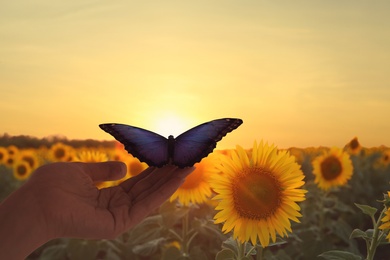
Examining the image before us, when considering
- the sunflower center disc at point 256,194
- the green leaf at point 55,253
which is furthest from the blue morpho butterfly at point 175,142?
the green leaf at point 55,253

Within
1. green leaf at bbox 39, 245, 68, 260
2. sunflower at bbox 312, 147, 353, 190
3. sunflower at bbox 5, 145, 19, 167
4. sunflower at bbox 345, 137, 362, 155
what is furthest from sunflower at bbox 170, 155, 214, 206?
sunflower at bbox 5, 145, 19, 167

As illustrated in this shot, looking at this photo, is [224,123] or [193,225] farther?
[193,225]

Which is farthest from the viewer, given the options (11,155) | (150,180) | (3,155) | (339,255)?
(3,155)

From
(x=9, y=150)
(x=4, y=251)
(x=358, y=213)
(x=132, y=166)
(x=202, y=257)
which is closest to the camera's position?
(x=4, y=251)

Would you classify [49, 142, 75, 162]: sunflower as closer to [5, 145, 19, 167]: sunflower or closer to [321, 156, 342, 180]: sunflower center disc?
[5, 145, 19, 167]: sunflower

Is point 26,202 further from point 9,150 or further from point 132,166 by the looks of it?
point 9,150

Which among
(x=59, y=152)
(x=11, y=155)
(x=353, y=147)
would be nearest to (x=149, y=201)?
(x=59, y=152)

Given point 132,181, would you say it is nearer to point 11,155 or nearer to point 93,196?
point 93,196

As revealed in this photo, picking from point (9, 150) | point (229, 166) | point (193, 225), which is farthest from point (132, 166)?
point (9, 150)
